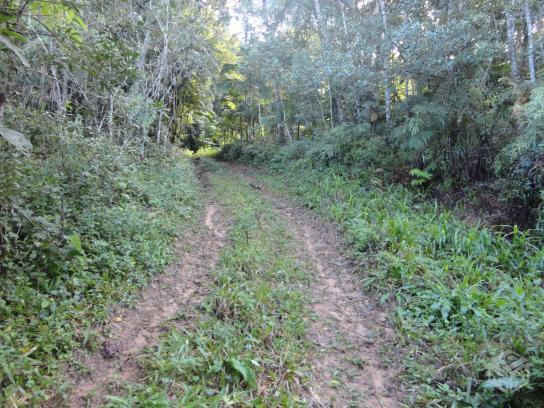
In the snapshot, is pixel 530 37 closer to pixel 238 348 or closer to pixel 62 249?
pixel 238 348

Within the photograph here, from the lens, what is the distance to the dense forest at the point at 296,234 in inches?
128

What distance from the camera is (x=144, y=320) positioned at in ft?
13.5

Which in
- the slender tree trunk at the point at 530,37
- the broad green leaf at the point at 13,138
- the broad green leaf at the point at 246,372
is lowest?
the broad green leaf at the point at 246,372

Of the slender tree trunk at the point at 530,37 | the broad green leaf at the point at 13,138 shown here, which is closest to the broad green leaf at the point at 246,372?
the broad green leaf at the point at 13,138

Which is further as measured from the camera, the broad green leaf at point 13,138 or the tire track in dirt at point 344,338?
the tire track in dirt at point 344,338

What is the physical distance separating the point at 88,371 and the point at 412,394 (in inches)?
123

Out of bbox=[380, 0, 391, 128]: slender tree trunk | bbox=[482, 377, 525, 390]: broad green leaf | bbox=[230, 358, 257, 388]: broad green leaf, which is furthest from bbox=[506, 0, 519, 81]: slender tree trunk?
bbox=[230, 358, 257, 388]: broad green leaf

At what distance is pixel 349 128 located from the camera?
12.7 meters

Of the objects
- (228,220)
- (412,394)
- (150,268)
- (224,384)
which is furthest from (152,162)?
(412,394)

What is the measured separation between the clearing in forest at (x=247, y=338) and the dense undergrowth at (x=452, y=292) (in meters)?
0.40

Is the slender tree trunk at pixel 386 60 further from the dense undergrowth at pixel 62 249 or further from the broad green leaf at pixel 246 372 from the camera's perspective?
the broad green leaf at pixel 246 372

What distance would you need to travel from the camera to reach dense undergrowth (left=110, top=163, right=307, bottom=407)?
120 inches

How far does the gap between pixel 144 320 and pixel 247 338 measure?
1.30m

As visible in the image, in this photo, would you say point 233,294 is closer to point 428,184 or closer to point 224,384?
point 224,384
